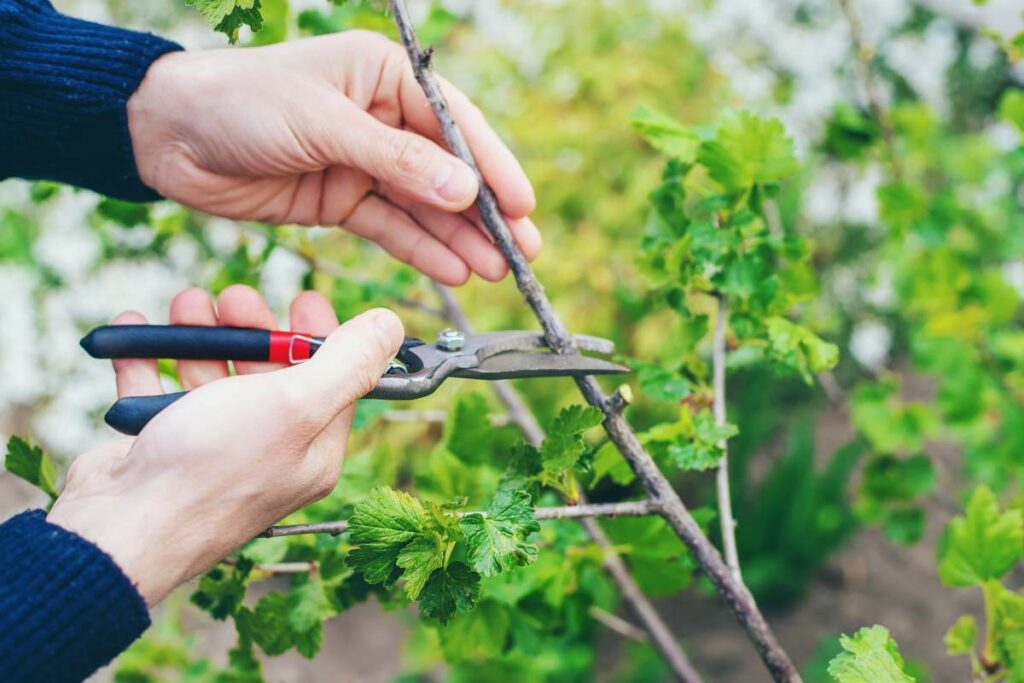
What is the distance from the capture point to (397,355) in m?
1.24

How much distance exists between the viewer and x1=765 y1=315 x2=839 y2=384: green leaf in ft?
3.85

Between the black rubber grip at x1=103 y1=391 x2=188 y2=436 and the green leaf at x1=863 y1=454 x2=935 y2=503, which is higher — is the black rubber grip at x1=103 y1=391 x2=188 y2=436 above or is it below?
above

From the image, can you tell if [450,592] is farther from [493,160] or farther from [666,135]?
[666,135]

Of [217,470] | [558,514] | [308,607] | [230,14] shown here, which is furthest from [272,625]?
[230,14]

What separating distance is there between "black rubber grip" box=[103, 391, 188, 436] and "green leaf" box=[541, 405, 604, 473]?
50 cm

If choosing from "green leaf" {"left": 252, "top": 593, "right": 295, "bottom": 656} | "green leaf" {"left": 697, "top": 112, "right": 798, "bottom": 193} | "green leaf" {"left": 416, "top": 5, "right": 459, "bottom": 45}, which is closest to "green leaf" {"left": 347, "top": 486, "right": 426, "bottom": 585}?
"green leaf" {"left": 252, "top": 593, "right": 295, "bottom": 656}

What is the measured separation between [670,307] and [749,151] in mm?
269

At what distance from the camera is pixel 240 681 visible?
1.43 metres

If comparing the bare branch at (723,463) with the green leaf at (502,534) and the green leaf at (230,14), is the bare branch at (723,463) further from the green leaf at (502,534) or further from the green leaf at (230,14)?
the green leaf at (230,14)

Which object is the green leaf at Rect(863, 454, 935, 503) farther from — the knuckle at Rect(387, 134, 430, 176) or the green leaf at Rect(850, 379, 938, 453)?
the knuckle at Rect(387, 134, 430, 176)

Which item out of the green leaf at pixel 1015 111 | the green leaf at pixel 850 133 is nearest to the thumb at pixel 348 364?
the green leaf at pixel 1015 111

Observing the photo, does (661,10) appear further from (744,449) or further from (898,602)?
(898,602)

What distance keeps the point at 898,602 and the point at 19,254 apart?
3.23m

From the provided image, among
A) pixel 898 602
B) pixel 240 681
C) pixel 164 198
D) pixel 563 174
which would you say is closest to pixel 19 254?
pixel 164 198
